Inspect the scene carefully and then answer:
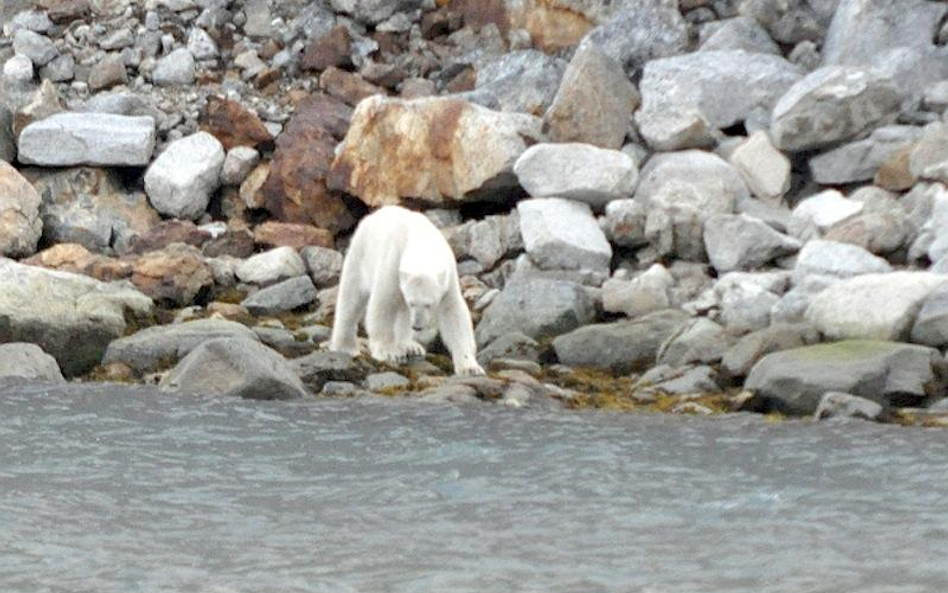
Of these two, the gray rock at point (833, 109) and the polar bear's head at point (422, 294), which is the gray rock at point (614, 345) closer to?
the polar bear's head at point (422, 294)

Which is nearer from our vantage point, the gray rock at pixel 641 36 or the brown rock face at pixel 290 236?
the brown rock face at pixel 290 236

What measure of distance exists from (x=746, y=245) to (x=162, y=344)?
16.8 ft

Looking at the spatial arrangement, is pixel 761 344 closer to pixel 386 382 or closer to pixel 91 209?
pixel 386 382

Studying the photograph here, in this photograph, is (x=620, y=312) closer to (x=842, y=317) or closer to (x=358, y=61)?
(x=842, y=317)

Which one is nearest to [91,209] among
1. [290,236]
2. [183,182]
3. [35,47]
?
[183,182]

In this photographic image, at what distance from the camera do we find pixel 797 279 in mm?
14258

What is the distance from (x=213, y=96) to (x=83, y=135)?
1.68 m

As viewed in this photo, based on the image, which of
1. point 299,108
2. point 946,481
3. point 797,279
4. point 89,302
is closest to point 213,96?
point 299,108

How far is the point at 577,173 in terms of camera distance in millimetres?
16906

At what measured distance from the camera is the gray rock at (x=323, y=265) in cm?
1706

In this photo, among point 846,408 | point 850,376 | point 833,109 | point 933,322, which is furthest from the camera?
point 833,109

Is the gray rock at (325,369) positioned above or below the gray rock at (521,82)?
below

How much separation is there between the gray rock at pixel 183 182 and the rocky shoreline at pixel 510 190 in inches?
1.2

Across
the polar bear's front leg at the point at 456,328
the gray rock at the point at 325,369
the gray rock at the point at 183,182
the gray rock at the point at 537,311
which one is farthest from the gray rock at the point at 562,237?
the gray rock at the point at 183,182
